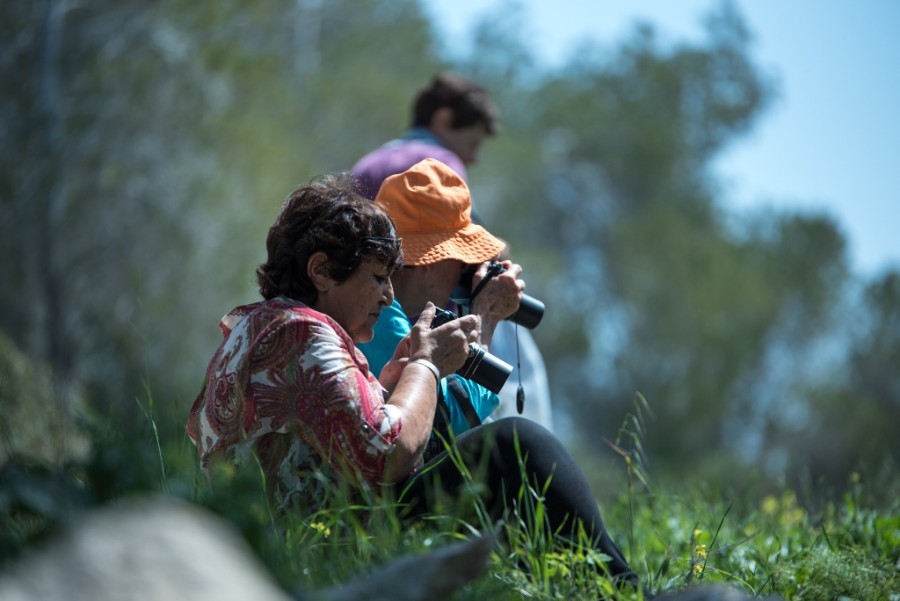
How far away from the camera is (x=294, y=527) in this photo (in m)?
2.53

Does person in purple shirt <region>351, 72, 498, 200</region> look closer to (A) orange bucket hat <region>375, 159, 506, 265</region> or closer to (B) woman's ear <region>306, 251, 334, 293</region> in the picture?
(A) orange bucket hat <region>375, 159, 506, 265</region>

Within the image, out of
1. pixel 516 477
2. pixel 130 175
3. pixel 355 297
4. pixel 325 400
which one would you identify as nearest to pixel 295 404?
pixel 325 400

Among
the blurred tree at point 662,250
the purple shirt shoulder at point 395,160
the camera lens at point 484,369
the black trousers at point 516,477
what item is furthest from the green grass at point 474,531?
the blurred tree at point 662,250

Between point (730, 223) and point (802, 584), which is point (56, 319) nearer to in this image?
point (802, 584)

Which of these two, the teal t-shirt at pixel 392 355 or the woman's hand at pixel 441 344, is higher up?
the woman's hand at pixel 441 344

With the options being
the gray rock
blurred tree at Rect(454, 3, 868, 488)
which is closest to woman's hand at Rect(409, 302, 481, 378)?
the gray rock

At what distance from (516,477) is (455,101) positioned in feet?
9.96

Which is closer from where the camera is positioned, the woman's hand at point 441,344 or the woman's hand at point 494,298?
the woman's hand at point 441,344

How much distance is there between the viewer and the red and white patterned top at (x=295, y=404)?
2773 mm

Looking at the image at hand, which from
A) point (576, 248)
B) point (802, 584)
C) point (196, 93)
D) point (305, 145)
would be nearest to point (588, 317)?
point (576, 248)

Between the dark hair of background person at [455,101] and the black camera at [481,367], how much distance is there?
2.55 meters

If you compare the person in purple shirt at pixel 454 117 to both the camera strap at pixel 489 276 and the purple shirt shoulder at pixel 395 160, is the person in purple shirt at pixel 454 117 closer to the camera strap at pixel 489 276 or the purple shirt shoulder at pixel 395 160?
the purple shirt shoulder at pixel 395 160

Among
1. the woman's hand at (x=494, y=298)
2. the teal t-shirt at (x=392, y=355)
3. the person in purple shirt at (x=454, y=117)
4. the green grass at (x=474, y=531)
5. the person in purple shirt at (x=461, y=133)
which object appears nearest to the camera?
the green grass at (x=474, y=531)

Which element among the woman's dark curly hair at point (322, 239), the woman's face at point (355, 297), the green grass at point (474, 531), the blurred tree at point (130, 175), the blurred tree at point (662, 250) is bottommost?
the blurred tree at point (662, 250)
